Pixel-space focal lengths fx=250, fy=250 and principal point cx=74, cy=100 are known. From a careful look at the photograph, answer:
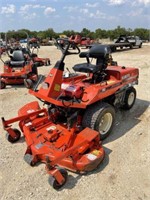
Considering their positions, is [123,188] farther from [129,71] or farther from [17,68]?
[17,68]

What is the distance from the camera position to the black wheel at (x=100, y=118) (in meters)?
3.41

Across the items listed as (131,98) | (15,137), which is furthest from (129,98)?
(15,137)

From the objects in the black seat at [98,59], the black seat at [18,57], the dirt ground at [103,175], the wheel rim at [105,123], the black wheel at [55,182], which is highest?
the black seat at [98,59]

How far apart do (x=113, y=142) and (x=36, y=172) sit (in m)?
1.23

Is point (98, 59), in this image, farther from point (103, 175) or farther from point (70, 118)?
point (103, 175)

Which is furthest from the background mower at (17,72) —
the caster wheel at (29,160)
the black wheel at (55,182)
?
the black wheel at (55,182)

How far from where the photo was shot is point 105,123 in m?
3.75

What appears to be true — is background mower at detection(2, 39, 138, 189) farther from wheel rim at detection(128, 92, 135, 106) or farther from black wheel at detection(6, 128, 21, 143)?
wheel rim at detection(128, 92, 135, 106)

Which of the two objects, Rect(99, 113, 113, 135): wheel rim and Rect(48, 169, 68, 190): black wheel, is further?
Rect(99, 113, 113, 135): wheel rim

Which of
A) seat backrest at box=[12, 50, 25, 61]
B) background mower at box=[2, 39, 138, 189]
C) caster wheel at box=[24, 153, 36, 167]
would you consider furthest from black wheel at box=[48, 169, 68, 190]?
seat backrest at box=[12, 50, 25, 61]

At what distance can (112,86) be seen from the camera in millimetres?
3820

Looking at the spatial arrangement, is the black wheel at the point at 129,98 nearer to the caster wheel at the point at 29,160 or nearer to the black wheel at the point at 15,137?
the black wheel at the point at 15,137

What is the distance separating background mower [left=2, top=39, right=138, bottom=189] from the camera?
9.34 ft

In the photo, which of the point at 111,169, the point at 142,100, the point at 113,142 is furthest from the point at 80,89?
the point at 142,100
